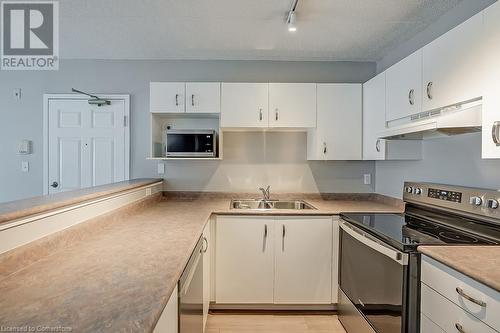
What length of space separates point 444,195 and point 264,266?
1.43 m

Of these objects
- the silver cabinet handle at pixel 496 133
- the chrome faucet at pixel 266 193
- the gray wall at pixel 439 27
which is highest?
the gray wall at pixel 439 27

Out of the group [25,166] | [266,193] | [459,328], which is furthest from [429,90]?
[25,166]

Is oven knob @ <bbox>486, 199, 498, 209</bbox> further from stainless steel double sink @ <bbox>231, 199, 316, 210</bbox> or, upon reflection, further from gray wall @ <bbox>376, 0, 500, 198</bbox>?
stainless steel double sink @ <bbox>231, 199, 316, 210</bbox>

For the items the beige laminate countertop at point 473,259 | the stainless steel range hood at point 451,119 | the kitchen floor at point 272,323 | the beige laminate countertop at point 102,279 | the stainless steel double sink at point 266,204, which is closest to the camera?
the beige laminate countertop at point 102,279

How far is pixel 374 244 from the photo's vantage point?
5.43ft

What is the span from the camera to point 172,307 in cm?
103

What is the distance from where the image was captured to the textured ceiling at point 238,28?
1.96 metres

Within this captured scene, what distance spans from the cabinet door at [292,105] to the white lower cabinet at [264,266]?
0.93 m

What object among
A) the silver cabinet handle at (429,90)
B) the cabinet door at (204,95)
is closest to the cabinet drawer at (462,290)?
the silver cabinet handle at (429,90)

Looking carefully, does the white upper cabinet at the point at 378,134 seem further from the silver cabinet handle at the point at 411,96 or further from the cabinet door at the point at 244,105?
the cabinet door at the point at 244,105

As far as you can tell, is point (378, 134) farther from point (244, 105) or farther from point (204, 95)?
point (204, 95)

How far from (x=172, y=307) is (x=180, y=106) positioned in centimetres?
199

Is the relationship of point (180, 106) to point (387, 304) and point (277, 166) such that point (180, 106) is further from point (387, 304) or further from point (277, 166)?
point (387, 304)

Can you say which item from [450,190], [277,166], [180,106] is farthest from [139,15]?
[450,190]
